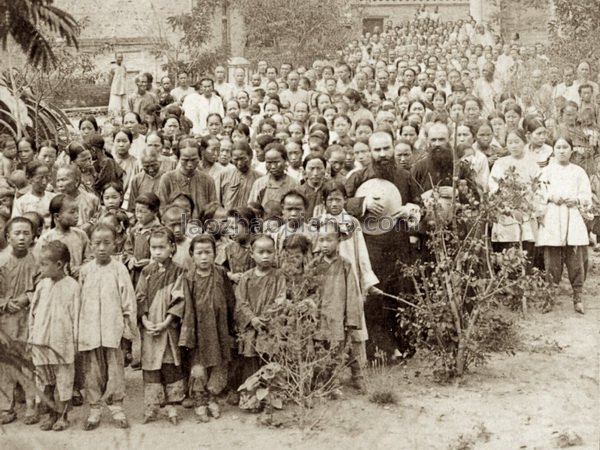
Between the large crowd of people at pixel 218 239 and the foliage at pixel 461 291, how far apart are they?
248mm

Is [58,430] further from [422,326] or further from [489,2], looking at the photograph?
[489,2]

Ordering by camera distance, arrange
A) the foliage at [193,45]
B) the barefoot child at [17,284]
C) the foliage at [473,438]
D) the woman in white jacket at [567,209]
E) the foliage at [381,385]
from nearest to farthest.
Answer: the foliage at [473,438]
the barefoot child at [17,284]
the foliage at [381,385]
the woman in white jacket at [567,209]
the foliage at [193,45]

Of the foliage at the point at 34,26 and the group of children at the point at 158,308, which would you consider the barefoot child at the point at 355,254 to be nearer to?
the group of children at the point at 158,308

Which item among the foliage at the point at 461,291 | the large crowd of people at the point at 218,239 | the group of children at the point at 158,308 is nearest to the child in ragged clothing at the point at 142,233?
the large crowd of people at the point at 218,239

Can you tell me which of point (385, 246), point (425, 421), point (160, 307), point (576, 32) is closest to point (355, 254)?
point (385, 246)

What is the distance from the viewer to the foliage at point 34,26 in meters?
2.74

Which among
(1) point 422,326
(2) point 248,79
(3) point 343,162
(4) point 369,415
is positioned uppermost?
(2) point 248,79

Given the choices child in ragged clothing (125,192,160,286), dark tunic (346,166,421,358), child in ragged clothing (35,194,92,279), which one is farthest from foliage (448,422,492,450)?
child in ragged clothing (35,194,92,279)

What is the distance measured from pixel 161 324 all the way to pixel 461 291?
7.24ft

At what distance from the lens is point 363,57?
84.1 ft

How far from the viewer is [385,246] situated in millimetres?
6938

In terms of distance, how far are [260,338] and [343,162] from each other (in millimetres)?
2351

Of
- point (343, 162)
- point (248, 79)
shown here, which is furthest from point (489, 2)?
point (343, 162)

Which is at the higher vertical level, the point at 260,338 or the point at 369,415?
the point at 260,338
